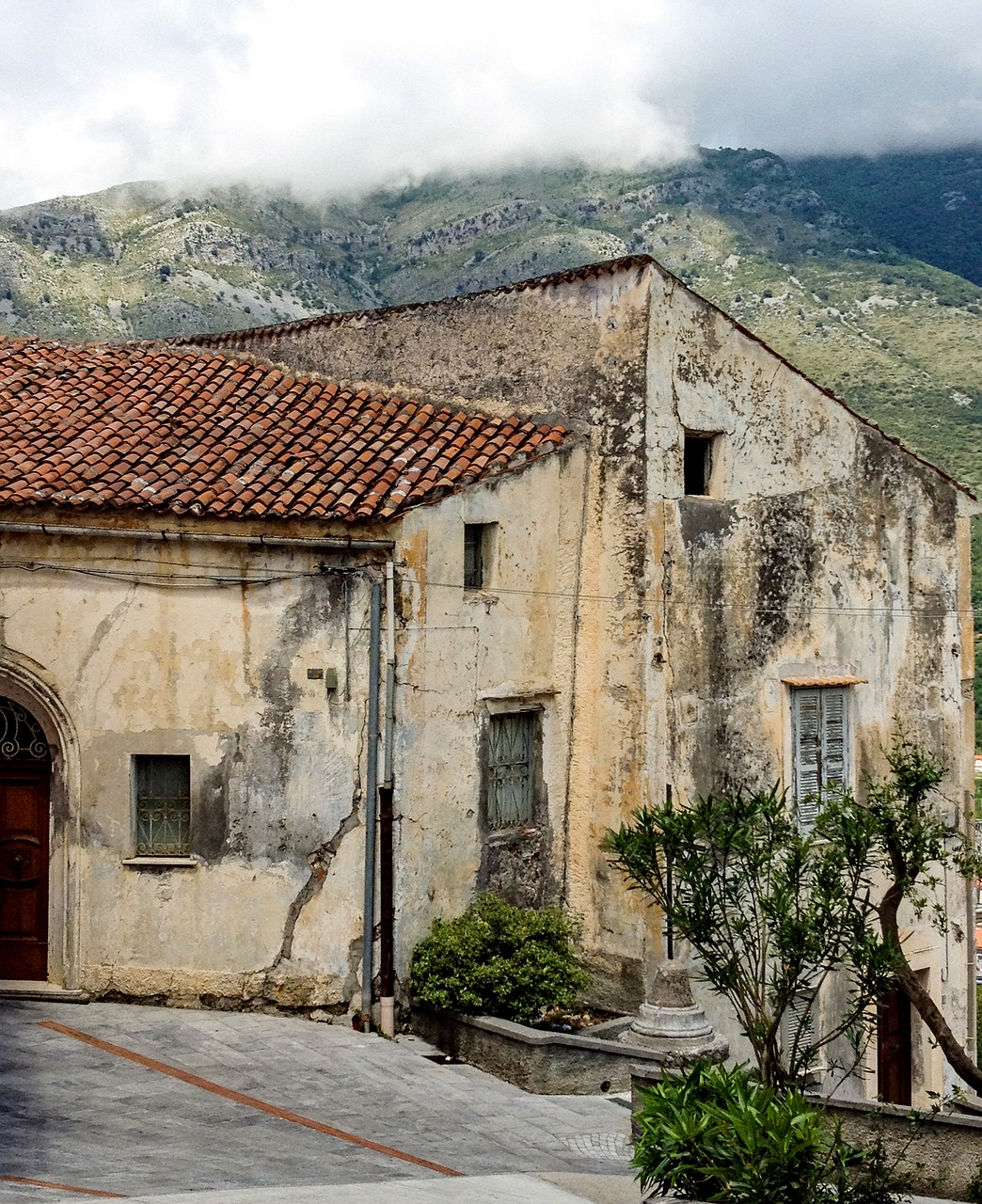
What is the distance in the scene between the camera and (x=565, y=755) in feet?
54.2

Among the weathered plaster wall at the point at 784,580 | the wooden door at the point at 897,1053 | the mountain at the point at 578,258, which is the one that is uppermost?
the mountain at the point at 578,258

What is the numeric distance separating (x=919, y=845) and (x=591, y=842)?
17.7 ft

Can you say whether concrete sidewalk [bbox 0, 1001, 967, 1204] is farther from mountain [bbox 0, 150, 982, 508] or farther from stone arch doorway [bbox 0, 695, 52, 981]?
mountain [bbox 0, 150, 982, 508]

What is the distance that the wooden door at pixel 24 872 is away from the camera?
15266 mm

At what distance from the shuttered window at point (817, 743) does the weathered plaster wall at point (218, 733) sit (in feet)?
19.7

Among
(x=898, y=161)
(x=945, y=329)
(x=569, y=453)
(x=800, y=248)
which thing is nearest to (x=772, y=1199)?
(x=569, y=453)

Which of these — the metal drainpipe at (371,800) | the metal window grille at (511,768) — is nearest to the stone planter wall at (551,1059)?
the metal drainpipe at (371,800)

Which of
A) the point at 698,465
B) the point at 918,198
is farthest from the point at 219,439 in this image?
the point at 918,198

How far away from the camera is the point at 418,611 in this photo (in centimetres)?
1507

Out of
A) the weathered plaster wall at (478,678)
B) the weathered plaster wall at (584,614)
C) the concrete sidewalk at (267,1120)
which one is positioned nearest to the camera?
the concrete sidewalk at (267,1120)

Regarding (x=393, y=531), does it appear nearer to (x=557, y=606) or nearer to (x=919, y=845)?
(x=557, y=606)

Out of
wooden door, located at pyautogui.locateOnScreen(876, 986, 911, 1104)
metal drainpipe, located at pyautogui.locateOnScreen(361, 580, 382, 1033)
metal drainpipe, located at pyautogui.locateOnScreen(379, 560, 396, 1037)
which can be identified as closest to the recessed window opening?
metal drainpipe, located at pyautogui.locateOnScreen(379, 560, 396, 1037)

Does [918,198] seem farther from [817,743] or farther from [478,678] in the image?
[478,678]

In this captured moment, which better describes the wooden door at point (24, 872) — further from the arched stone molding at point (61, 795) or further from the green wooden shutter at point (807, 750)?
the green wooden shutter at point (807, 750)
